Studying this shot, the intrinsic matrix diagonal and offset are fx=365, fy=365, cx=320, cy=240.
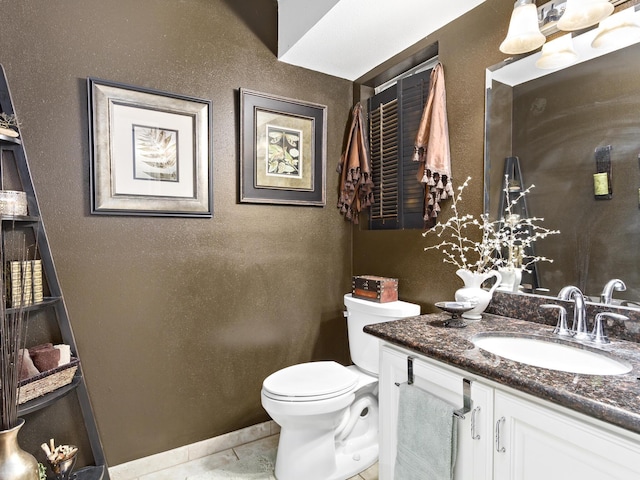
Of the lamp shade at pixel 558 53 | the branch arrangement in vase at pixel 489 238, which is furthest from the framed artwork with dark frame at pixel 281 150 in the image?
the lamp shade at pixel 558 53

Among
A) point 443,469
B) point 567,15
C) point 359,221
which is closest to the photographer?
point 443,469

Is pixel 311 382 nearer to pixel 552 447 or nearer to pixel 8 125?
pixel 552 447

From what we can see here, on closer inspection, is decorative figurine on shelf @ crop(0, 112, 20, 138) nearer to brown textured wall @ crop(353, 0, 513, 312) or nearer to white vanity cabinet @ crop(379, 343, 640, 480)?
white vanity cabinet @ crop(379, 343, 640, 480)

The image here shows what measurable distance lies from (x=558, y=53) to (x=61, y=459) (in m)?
2.56

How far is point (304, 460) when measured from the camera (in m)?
1.74

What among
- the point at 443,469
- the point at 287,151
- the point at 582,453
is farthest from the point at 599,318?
the point at 287,151

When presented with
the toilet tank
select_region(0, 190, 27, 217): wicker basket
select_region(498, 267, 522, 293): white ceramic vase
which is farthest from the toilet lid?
select_region(0, 190, 27, 217): wicker basket

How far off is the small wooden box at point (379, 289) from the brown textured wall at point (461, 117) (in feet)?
0.29

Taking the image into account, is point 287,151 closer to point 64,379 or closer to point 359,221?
point 359,221

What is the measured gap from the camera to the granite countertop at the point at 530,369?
2.51 feet

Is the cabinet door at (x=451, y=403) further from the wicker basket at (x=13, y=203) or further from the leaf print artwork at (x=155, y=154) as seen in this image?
the wicker basket at (x=13, y=203)

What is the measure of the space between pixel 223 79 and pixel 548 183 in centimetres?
170

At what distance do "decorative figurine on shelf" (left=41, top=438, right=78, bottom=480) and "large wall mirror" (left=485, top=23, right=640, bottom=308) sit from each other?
2.08 metres

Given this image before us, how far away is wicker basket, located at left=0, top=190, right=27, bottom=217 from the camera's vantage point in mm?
1429
